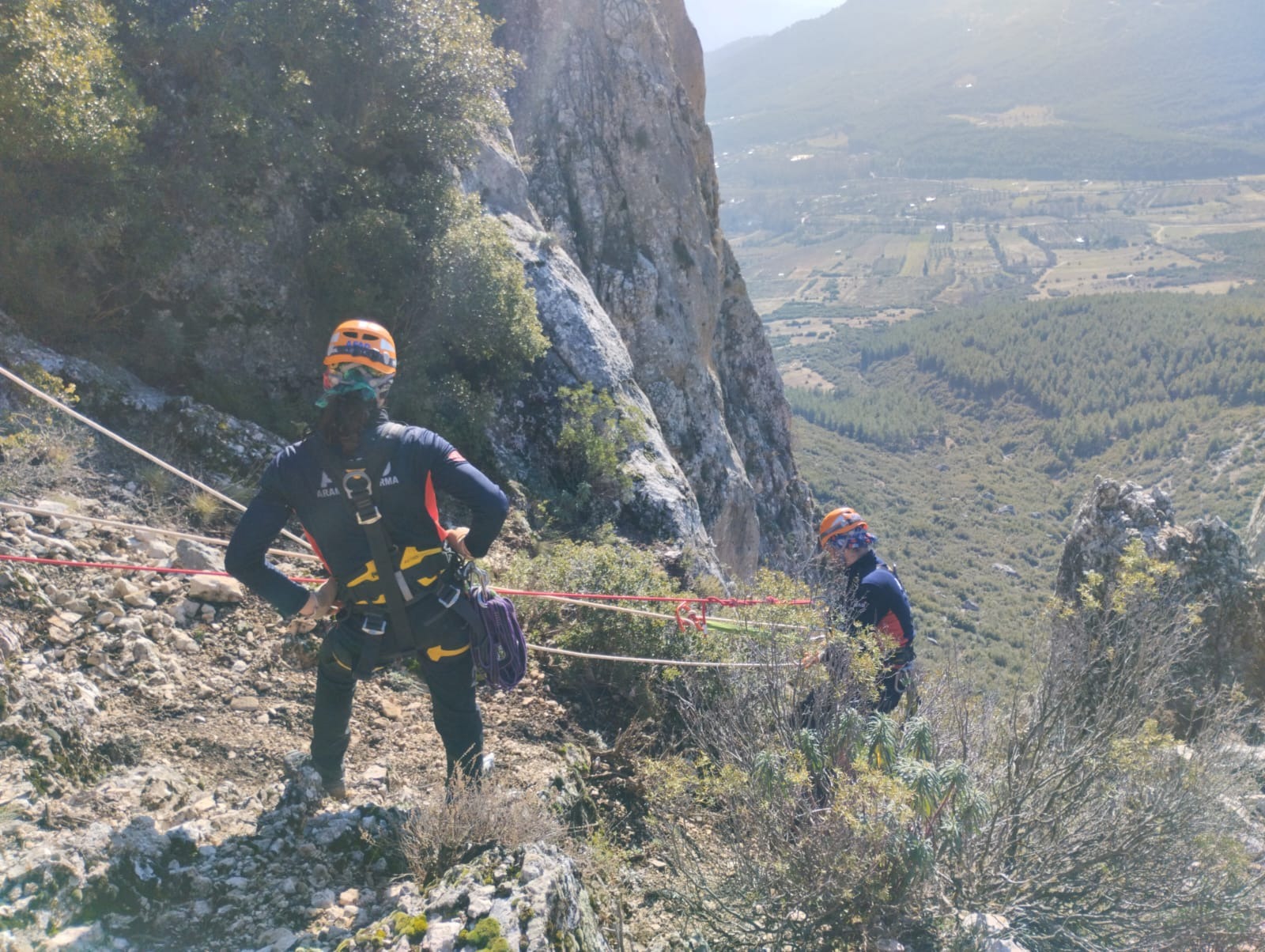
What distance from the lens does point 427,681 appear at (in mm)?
4207

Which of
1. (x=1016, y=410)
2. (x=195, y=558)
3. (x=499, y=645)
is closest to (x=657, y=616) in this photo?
(x=499, y=645)

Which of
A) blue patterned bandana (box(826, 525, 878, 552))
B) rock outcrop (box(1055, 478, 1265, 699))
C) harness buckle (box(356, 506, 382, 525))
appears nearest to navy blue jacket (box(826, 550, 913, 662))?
blue patterned bandana (box(826, 525, 878, 552))

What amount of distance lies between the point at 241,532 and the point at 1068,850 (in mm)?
4157

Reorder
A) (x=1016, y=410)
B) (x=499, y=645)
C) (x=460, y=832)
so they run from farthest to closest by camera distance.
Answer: (x=1016, y=410) → (x=499, y=645) → (x=460, y=832)

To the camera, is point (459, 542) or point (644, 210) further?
point (644, 210)

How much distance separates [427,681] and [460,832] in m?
0.81

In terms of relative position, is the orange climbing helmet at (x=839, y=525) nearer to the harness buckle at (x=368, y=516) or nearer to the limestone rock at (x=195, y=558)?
the harness buckle at (x=368, y=516)

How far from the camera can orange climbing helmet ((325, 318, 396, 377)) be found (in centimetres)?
377

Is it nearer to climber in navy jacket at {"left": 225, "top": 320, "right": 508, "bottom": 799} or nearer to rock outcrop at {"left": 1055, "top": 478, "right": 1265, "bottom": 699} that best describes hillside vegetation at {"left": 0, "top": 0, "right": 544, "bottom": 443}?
climber in navy jacket at {"left": 225, "top": 320, "right": 508, "bottom": 799}

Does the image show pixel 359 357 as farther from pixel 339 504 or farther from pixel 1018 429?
pixel 1018 429

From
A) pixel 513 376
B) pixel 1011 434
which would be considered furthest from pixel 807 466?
pixel 513 376

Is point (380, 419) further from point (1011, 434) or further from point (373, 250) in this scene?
point (1011, 434)

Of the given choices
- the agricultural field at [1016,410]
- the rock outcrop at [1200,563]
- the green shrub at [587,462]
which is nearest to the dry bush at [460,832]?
the green shrub at [587,462]

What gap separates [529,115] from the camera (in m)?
17.9
